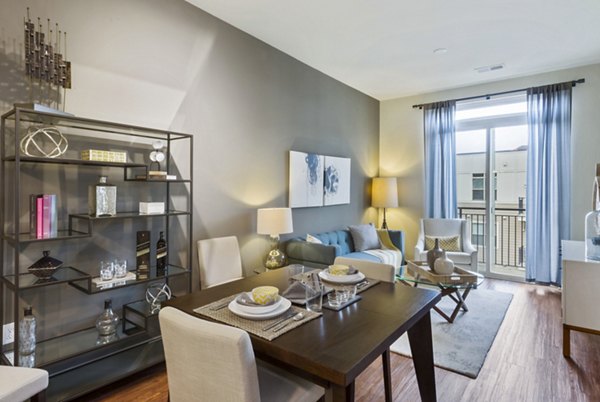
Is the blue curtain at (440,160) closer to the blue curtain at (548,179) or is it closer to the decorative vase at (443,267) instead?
the blue curtain at (548,179)

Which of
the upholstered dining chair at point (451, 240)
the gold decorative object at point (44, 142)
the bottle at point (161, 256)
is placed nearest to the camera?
the gold decorative object at point (44, 142)

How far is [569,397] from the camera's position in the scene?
214cm

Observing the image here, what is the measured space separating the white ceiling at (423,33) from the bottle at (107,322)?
252cm

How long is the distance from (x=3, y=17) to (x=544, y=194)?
5.59 m

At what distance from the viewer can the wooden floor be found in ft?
7.07

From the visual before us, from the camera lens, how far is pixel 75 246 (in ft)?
7.40

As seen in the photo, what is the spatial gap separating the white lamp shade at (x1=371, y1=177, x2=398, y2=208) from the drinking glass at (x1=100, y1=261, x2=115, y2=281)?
416 cm

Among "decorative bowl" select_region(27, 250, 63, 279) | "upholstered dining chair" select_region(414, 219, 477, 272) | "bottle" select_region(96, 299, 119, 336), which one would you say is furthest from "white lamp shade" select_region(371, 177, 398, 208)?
Result: "decorative bowl" select_region(27, 250, 63, 279)

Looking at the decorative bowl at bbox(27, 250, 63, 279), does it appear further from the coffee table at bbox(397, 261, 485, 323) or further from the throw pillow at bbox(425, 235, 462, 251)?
the throw pillow at bbox(425, 235, 462, 251)

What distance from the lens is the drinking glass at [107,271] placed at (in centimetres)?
225

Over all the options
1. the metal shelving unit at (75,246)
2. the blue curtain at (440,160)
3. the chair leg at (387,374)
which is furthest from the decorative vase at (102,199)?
the blue curtain at (440,160)

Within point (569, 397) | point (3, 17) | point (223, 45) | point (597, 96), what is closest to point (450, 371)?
point (569, 397)

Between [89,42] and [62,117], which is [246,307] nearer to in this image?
[62,117]

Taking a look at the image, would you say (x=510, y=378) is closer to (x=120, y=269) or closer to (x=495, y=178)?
(x=120, y=269)
